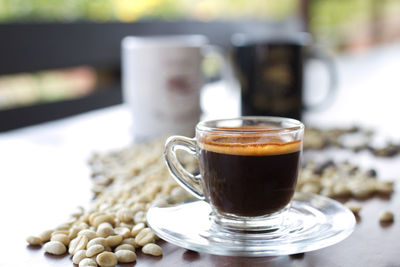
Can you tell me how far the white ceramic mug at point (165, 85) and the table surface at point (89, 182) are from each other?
0.10m

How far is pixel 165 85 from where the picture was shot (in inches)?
39.5

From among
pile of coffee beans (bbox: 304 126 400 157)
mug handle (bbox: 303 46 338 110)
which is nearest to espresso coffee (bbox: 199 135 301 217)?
pile of coffee beans (bbox: 304 126 400 157)

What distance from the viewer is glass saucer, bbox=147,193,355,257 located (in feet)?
1.52

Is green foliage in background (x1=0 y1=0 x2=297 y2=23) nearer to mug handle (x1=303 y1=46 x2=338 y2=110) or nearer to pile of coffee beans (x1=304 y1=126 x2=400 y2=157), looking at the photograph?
mug handle (x1=303 y1=46 x2=338 y2=110)

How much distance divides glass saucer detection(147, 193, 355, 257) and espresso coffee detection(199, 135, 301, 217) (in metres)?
0.03

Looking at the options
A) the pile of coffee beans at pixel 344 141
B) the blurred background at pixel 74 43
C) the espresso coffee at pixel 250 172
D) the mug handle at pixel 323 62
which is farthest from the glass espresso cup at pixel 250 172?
the blurred background at pixel 74 43

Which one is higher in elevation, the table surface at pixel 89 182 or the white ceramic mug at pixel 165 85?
the white ceramic mug at pixel 165 85

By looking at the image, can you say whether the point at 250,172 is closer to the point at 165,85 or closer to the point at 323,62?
the point at 165,85

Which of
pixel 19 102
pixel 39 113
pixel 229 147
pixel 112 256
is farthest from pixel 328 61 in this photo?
pixel 19 102

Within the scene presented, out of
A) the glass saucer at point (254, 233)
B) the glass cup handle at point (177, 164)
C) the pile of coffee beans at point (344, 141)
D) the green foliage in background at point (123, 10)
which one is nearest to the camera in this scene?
the glass saucer at point (254, 233)

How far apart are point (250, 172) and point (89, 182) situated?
33 cm

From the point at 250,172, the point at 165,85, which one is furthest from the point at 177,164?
the point at 165,85

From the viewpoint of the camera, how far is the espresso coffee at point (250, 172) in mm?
522

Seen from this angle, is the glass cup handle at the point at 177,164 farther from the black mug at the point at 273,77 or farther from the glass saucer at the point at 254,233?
the black mug at the point at 273,77
